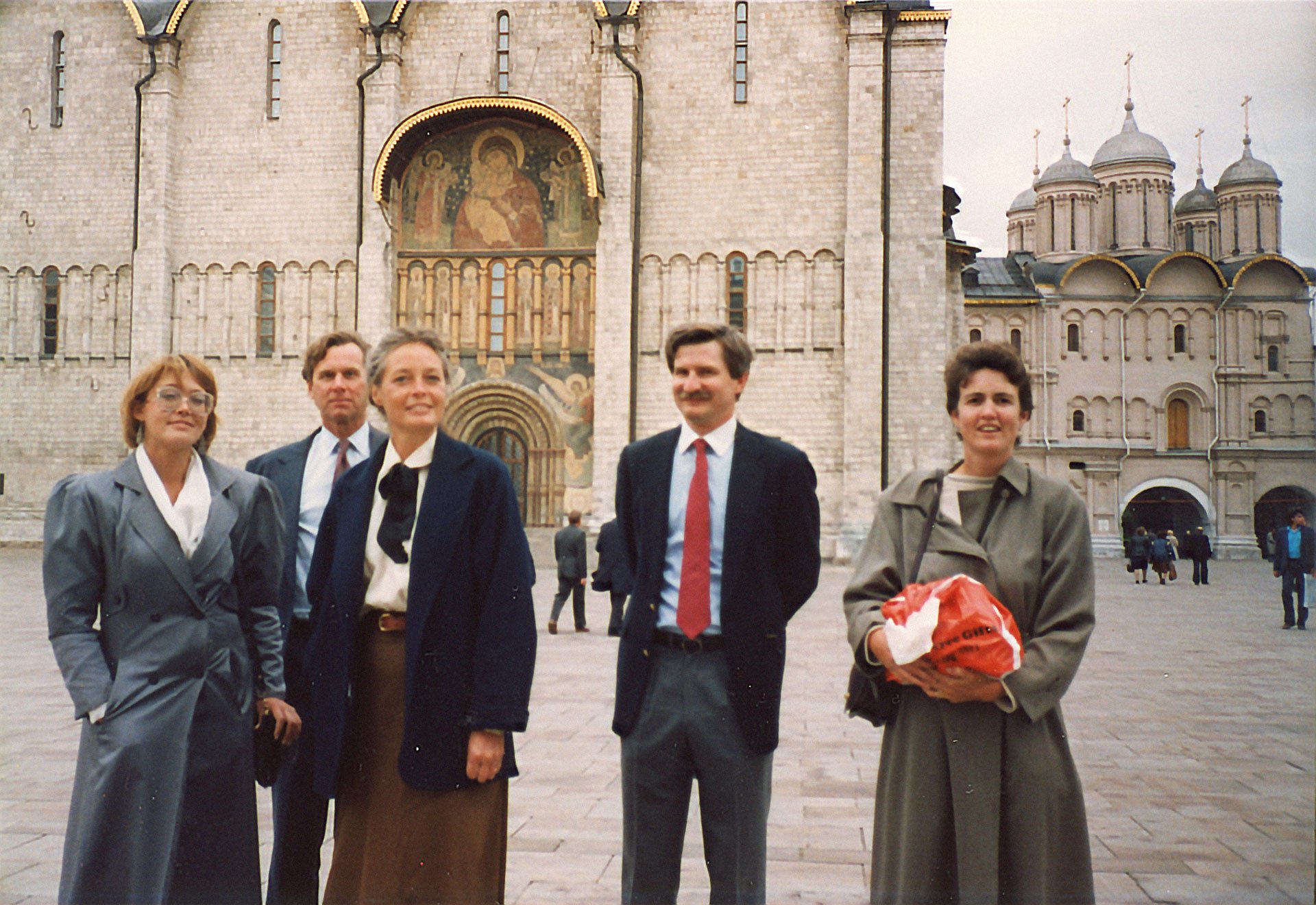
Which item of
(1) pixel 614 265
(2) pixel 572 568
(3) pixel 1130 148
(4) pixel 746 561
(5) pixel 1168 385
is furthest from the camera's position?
(3) pixel 1130 148

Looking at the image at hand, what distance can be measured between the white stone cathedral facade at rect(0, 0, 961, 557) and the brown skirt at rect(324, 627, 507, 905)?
72.5 ft

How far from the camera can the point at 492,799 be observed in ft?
11.1

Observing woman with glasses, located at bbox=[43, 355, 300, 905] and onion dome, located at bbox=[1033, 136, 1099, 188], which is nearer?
woman with glasses, located at bbox=[43, 355, 300, 905]

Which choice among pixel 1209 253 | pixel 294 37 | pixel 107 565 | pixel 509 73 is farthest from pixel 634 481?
pixel 1209 253

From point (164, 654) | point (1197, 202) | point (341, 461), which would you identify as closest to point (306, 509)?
point (341, 461)

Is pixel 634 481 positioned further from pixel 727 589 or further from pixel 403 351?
pixel 403 351

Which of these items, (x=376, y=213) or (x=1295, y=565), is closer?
(x=1295, y=565)

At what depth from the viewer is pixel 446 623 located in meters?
3.34

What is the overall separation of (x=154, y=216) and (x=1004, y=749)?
28561 mm

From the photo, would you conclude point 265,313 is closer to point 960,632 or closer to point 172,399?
point 172,399

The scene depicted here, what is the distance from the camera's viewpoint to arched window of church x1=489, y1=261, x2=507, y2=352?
27.4 metres

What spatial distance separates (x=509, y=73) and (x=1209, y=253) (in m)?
40.8

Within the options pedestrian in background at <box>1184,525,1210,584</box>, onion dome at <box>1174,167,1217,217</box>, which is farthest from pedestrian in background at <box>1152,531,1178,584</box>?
onion dome at <box>1174,167,1217,217</box>

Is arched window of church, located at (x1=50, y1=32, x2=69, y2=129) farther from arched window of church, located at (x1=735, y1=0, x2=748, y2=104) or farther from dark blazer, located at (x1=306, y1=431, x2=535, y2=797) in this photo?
dark blazer, located at (x1=306, y1=431, x2=535, y2=797)
